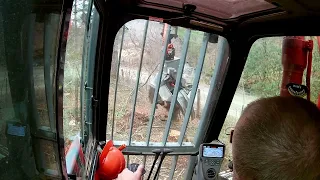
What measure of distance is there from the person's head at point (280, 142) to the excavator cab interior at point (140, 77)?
1.47 ft

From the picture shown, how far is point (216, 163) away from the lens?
2.46 meters

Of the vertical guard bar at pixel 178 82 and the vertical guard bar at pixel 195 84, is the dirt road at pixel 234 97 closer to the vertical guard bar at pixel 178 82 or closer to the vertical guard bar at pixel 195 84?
the vertical guard bar at pixel 195 84

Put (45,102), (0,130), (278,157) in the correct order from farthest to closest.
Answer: (278,157) < (45,102) < (0,130)

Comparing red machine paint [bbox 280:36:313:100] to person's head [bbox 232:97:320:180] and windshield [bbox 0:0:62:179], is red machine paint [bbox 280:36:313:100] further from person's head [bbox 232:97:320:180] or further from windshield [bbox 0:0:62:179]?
windshield [bbox 0:0:62:179]

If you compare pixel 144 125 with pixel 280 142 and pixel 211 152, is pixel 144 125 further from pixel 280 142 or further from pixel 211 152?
pixel 280 142

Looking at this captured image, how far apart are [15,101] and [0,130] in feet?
0.18

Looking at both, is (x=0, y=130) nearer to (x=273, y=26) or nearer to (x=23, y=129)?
(x=23, y=129)

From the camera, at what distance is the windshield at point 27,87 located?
19.9 inches

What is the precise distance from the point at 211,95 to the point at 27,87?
6.79 feet

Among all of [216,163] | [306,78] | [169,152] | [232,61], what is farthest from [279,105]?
[169,152]

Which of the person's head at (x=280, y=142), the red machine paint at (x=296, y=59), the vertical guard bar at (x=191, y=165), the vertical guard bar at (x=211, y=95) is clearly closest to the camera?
the person's head at (x=280, y=142)

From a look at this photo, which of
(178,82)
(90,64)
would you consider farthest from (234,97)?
(90,64)

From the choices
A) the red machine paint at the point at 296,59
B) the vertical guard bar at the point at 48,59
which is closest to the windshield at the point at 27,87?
the vertical guard bar at the point at 48,59

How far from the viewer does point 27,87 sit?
0.56 m
